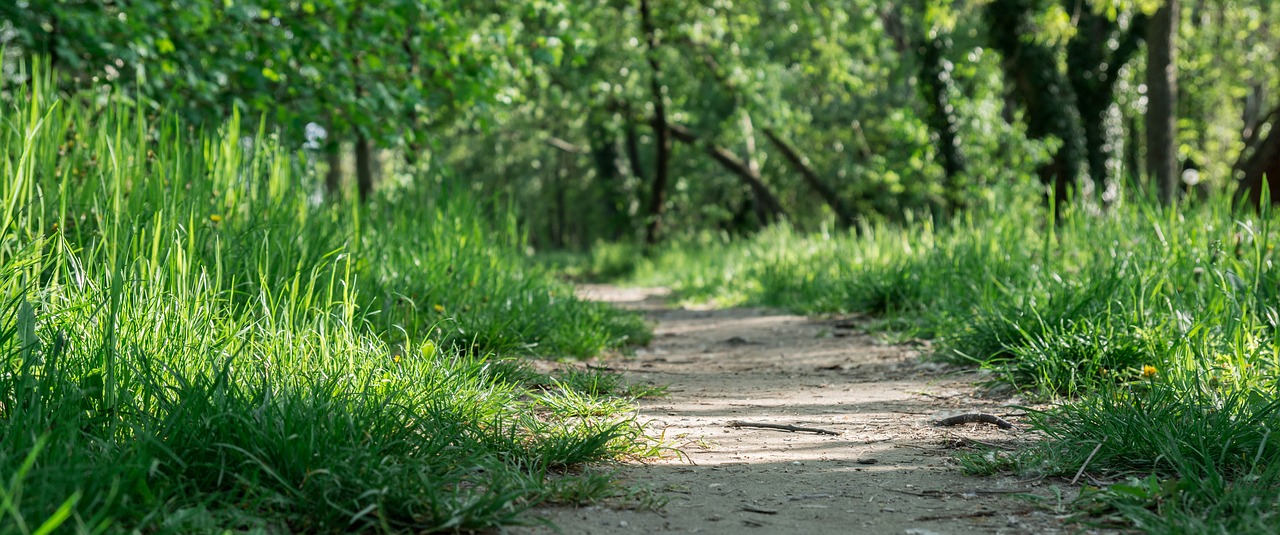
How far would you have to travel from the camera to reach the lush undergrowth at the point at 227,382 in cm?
194

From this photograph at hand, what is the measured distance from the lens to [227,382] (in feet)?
7.52

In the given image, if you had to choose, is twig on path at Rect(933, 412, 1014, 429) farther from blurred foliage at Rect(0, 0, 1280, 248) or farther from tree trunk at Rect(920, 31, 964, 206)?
tree trunk at Rect(920, 31, 964, 206)

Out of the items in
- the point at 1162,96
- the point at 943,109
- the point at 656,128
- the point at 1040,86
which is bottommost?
the point at 656,128

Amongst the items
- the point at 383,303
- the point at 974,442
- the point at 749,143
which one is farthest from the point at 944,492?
the point at 749,143

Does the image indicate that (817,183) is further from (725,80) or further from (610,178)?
(610,178)

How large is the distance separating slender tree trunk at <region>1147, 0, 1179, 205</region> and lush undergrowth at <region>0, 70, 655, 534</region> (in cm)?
1075

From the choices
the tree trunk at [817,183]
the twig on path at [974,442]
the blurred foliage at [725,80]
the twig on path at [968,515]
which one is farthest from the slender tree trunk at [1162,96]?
the twig on path at [968,515]

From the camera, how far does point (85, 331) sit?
2518 mm

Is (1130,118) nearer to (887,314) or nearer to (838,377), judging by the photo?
(887,314)

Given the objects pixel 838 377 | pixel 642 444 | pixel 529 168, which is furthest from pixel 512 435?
pixel 529 168

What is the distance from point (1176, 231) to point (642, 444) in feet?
11.3

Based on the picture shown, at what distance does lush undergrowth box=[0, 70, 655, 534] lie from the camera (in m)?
1.94

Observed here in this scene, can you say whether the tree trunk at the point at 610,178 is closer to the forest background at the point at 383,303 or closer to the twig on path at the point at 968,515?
the forest background at the point at 383,303

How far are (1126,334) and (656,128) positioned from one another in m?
13.8
